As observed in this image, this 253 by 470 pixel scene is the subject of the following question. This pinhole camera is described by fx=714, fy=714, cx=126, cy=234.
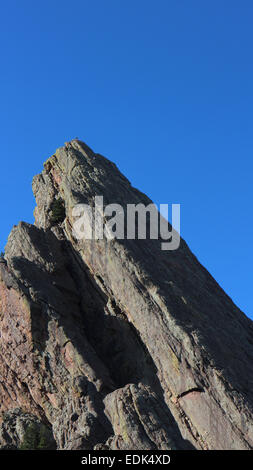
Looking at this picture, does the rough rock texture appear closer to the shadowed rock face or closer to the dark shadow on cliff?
the shadowed rock face

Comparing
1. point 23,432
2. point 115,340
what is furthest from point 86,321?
point 23,432

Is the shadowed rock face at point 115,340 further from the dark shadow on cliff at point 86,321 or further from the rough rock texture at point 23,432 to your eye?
the rough rock texture at point 23,432

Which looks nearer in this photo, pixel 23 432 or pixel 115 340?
pixel 23 432

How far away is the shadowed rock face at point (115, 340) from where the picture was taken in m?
47.1

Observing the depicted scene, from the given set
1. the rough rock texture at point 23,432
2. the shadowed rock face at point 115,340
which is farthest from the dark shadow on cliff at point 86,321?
the rough rock texture at point 23,432

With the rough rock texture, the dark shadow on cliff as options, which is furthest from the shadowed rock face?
the rough rock texture

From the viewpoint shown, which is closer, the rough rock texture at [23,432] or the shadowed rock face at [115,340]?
the shadowed rock face at [115,340]

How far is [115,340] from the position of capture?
55.5 metres

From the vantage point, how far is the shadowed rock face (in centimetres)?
4706

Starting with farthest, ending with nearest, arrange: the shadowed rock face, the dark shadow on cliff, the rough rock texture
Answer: the dark shadow on cliff < the rough rock texture < the shadowed rock face

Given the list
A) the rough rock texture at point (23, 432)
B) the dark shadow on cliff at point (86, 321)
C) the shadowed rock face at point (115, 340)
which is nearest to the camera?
the shadowed rock face at point (115, 340)

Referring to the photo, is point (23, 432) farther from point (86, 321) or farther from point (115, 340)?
point (86, 321)

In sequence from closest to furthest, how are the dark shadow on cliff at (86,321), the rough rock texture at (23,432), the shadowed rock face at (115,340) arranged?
the shadowed rock face at (115,340) → the rough rock texture at (23,432) → the dark shadow on cliff at (86,321)

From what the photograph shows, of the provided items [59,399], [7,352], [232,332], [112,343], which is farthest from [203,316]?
[7,352]
